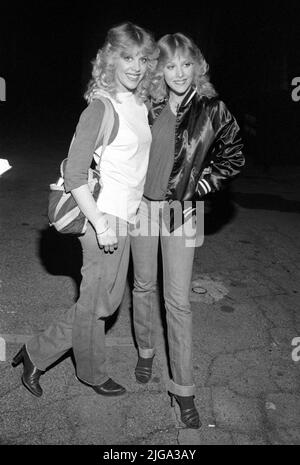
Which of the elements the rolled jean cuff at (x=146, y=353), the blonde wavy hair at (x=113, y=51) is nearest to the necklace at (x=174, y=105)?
the blonde wavy hair at (x=113, y=51)

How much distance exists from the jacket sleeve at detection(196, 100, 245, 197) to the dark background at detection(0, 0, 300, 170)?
7.50m

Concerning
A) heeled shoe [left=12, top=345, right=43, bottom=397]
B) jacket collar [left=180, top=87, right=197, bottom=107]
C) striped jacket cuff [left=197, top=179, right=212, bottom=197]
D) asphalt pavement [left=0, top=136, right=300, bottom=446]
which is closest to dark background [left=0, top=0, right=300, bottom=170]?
asphalt pavement [left=0, top=136, right=300, bottom=446]

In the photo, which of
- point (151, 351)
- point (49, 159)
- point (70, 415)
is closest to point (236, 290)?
point (151, 351)

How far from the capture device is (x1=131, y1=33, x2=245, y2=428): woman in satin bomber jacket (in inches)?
96.5

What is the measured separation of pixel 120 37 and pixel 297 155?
9216 mm

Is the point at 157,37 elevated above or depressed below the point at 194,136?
below

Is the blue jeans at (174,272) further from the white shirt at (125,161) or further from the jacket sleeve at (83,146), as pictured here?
the jacket sleeve at (83,146)

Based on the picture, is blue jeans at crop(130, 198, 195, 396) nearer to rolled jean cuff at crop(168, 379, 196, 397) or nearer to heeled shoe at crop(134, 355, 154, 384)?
rolled jean cuff at crop(168, 379, 196, 397)

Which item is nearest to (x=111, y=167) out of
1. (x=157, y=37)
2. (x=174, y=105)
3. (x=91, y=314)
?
(x=174, y=105)

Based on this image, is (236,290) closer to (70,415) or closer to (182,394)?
(182,394)

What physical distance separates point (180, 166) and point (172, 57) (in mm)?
579

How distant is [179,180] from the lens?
2.49 meters

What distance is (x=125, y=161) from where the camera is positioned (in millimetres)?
2279

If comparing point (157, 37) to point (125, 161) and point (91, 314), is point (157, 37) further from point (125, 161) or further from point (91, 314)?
point (91, 314)
